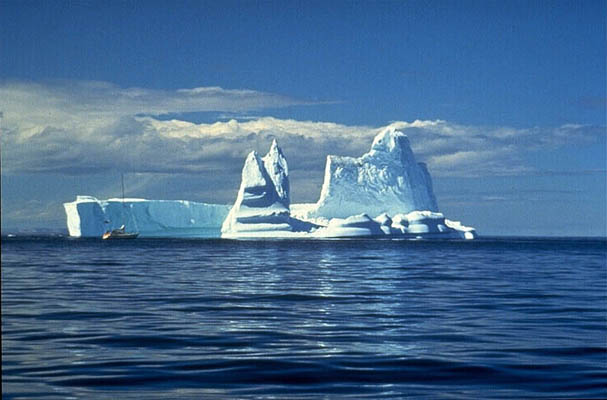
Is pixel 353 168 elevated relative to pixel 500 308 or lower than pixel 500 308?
elevated

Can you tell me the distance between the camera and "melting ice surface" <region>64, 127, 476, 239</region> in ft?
334

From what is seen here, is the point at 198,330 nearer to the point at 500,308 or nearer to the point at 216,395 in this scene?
the point at 216,395

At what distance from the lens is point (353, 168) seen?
105312mm

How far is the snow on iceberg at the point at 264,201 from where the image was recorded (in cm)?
10094

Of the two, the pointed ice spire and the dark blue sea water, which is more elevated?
the pointed ice spire

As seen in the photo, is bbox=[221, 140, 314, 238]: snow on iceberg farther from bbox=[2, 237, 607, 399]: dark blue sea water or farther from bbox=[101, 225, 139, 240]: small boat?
bbox=[2, 237, 607, 399]: dark blue sea water

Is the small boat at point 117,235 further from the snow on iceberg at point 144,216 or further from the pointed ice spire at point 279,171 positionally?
the pointed ice spire at point 279,171

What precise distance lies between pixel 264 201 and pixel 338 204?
388 inches

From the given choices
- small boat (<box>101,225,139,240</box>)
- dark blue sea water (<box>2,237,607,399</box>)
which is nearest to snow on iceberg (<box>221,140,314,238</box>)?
small boat (<box>101,225,139,240</box>)

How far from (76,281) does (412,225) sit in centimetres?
8434

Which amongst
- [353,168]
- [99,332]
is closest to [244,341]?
[99,332]

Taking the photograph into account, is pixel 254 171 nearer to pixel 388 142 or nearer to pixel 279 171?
pixel 279 171

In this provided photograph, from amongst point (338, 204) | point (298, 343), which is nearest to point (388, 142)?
point (338, 204)

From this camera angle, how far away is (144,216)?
116062mm
